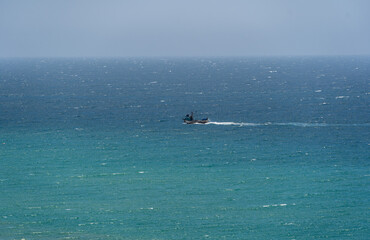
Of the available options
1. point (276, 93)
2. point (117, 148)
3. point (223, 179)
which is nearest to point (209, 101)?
point (276, 93)

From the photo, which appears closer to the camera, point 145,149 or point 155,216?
point 155,216

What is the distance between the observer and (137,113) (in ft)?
488

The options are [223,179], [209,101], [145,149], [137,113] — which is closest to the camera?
[223,179]

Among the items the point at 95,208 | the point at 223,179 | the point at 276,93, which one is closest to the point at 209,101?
the point at 276,93

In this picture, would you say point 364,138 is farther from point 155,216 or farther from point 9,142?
point 9,142

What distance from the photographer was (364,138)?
112062 millimetres

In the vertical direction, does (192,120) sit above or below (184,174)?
above

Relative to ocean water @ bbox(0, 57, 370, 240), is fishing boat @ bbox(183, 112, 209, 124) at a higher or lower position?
higher

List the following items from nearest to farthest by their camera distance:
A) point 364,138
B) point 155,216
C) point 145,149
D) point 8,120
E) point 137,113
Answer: point 155,216, point 145,149, point 364,138, point 8,120, point 137,113

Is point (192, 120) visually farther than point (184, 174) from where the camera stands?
Yes

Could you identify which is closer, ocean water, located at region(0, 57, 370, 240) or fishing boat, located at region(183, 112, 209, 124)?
ocean water, located at region(0, 57, 370, 240)

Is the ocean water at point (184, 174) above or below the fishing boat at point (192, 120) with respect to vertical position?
below

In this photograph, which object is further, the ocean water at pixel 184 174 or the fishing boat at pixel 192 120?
the fishing boat at pixel 192 120

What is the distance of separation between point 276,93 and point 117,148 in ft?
336
